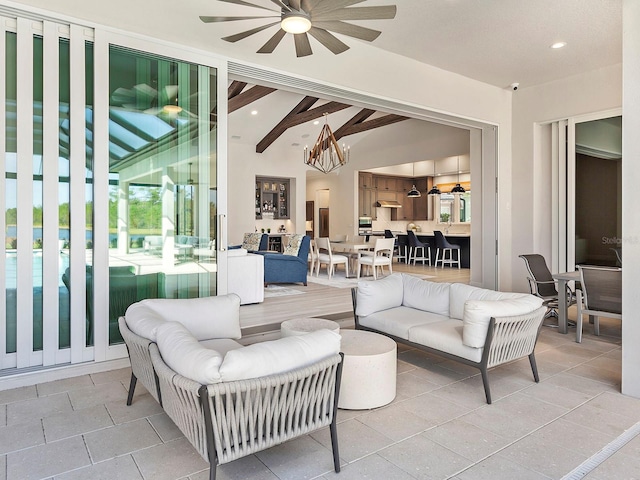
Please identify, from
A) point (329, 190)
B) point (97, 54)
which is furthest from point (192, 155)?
point (329, 190)

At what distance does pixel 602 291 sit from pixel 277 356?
355cm

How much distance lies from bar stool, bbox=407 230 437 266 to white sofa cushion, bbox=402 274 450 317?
24.1 feet

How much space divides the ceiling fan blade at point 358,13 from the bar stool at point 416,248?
881 centimetres

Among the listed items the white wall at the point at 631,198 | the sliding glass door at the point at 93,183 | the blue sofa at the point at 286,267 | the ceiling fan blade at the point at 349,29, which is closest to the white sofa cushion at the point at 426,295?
the white wall at the point at 631,198

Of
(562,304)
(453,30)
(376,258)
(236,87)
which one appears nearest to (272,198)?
(236,87)

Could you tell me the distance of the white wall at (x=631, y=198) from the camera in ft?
9.86

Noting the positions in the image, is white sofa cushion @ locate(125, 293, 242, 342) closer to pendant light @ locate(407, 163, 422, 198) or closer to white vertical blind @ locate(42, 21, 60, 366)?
white vertical blind @ locate(42, 21, 60, 366)

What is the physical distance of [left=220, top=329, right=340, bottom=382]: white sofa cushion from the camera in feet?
5.79

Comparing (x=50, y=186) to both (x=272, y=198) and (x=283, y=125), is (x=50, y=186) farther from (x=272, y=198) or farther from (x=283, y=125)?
(x=272, y=198)

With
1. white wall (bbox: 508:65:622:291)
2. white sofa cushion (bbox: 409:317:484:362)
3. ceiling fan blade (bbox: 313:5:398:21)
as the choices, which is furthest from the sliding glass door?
white wall (bbox: 508:65:622:291)

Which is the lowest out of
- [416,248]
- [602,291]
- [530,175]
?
[602,291]

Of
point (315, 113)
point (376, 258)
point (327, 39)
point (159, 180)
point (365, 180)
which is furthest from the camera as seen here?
point (365, 180)

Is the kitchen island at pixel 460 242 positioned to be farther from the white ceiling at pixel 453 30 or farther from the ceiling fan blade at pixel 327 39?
the ceiling fan blade at pixel 327 39

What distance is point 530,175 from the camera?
671 cm
